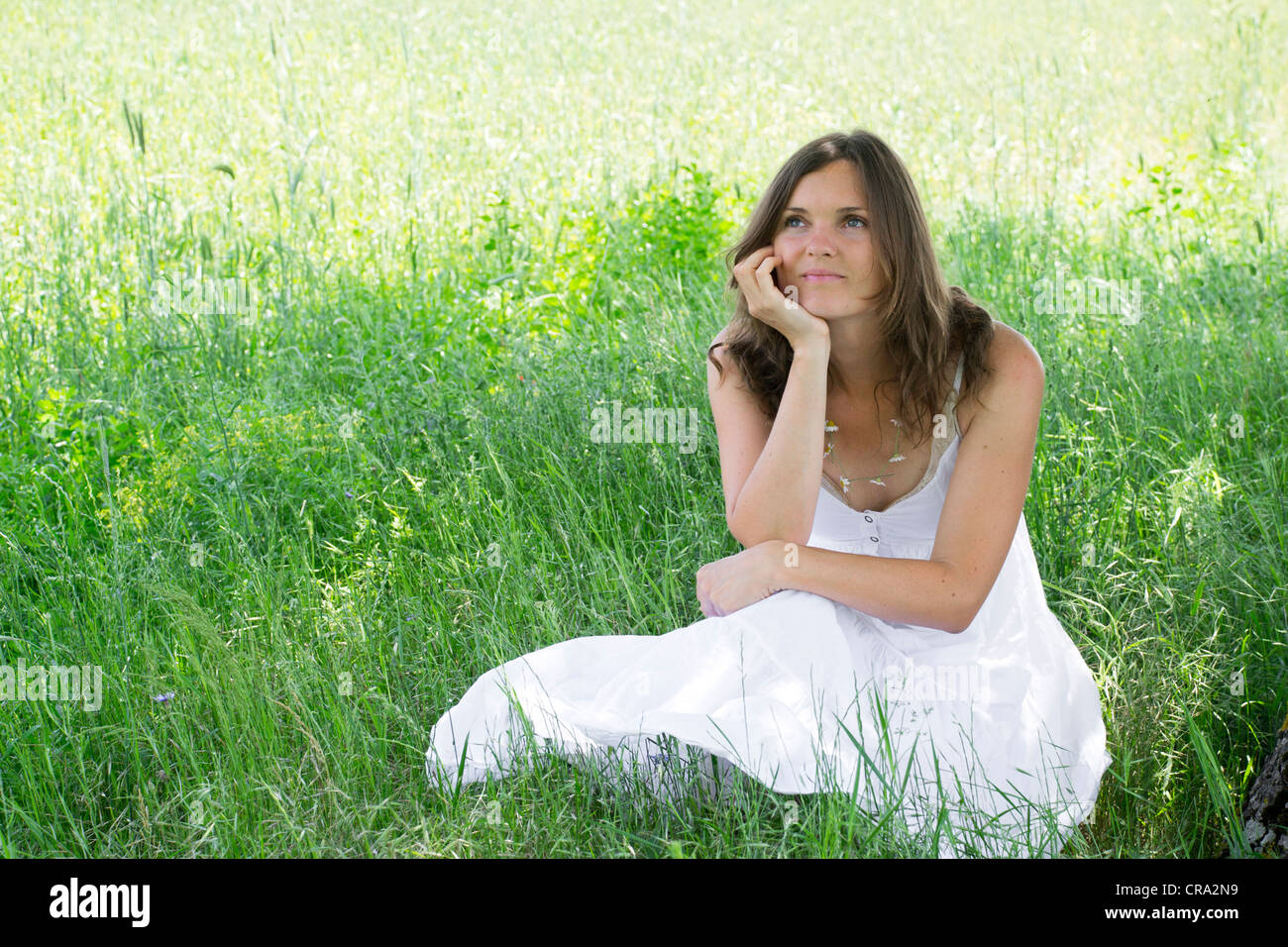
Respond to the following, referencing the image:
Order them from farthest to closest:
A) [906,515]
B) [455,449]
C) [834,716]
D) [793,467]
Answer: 1. [455,449]
2. [906,515]
3. [793,467]
4. [834,716]

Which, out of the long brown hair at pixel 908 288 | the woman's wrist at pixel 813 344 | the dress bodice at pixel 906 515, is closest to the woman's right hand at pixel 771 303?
the woman's wrist at pixel 813 344

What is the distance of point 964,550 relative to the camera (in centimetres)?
238

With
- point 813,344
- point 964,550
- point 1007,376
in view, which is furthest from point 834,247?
point 964,550

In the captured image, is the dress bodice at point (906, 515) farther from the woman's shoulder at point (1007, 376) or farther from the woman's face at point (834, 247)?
the woman's face at point (834, 247)

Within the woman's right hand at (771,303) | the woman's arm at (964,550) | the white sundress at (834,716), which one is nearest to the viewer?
the white sundress at (834,716)

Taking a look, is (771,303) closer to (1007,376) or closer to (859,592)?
(1007,376)

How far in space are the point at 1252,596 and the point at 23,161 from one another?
19.7ft

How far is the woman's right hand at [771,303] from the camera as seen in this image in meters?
2.57

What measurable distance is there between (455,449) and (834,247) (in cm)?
156

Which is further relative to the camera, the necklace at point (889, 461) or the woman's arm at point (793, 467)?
the necklace at point (889, 461)

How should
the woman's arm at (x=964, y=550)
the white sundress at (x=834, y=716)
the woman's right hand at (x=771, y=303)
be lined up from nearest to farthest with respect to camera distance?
the white sundress at (x=834, y=716) < the woman's arm at (x=964, y=550) < the woman's right hand at (x=771, y=303)

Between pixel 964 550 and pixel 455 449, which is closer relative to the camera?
pixel 964 550

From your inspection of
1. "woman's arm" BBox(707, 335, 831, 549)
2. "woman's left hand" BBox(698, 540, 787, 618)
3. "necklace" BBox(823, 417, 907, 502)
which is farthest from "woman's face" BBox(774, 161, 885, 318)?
"woman's left hand" BBox(698, 540, 787, 618)

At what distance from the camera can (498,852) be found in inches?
85.5
